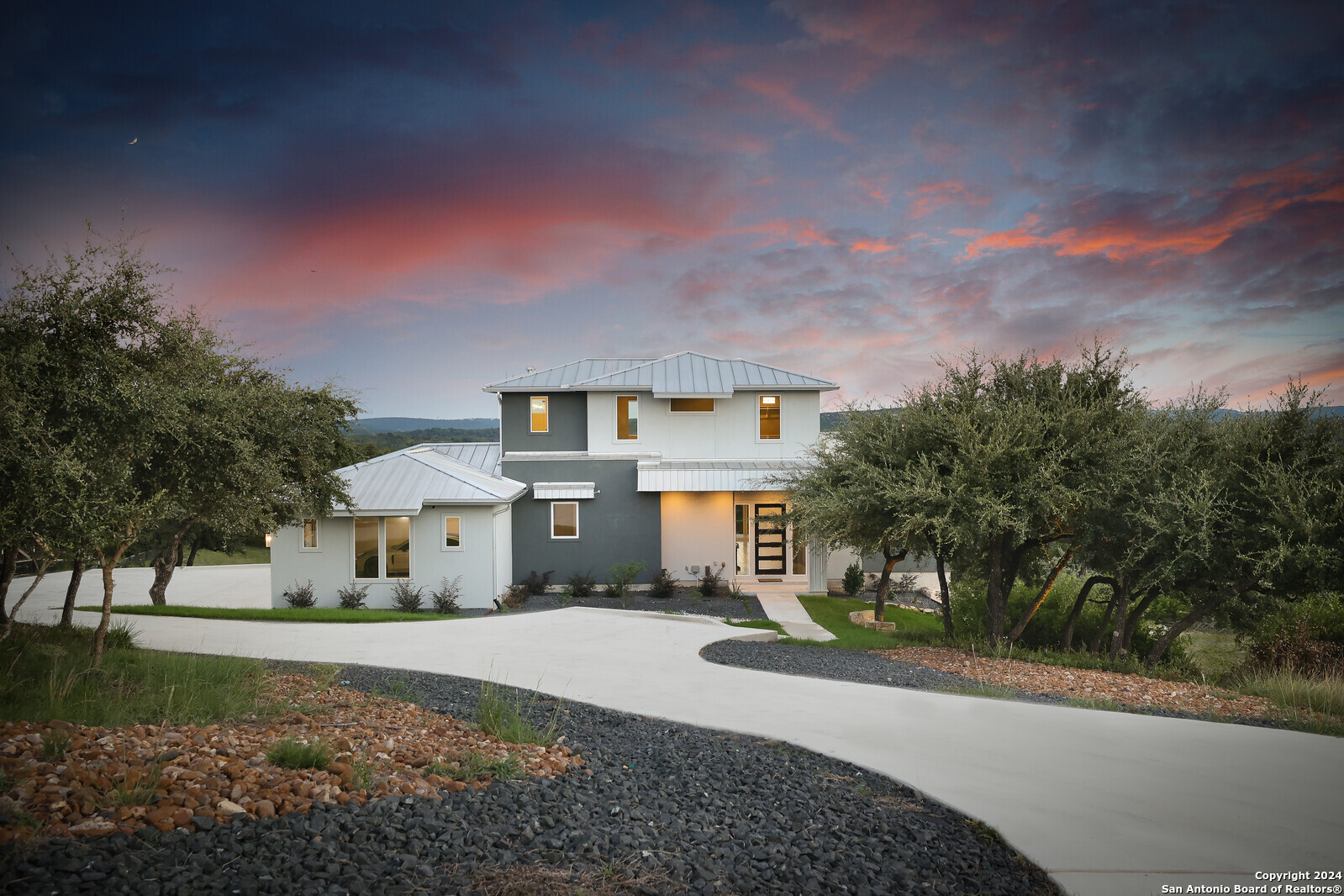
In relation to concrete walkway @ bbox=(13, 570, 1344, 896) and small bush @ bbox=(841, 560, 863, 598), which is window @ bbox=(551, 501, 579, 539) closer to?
small bush @ bbox=(841, 560, 863, 598)

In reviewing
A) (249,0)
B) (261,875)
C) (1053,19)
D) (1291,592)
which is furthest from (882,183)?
(261,875)

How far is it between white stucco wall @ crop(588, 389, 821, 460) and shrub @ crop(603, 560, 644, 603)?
3.53m

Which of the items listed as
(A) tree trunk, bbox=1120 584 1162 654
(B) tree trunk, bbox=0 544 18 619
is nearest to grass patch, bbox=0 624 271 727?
(B) tree trunk, bbox=0 544 18 619

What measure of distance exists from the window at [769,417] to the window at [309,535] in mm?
12512

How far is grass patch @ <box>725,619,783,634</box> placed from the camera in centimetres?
1435

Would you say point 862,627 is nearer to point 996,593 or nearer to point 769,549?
point 996,593

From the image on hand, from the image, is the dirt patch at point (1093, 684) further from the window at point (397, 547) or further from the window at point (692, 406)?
the window at point (397, 547)

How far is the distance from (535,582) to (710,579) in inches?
193

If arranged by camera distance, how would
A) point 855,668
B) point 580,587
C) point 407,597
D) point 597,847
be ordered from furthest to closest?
point 580,587, point 407,597, point 855,668, point 597,847

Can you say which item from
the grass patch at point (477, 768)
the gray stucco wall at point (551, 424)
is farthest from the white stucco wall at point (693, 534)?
the grass patch at point (477, 768)

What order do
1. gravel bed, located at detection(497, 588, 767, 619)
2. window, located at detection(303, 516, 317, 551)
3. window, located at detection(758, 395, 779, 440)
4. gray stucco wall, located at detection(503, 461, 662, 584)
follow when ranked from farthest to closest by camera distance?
1. window, located at detection(758, 395, 779, 440)
2. gray stucco wall, located at detection(503, 461, 662, 584)
3. window, located at detection(303, 516, 317, 551)
4. gravel bed, located at detection(497, 588, 767, 619)

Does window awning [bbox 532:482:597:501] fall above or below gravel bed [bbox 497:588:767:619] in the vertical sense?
above

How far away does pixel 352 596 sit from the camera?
17172 millimetres

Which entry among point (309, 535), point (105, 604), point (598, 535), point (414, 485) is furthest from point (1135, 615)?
point (309, 535)
